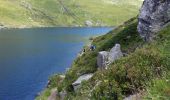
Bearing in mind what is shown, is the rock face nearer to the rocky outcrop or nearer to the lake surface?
the rocky outcrop

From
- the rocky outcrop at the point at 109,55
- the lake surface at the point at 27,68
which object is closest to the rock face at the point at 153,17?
the rocky outcrop at the point at 109,55

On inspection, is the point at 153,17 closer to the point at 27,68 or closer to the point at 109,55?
the point at 109,55

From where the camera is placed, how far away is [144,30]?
41688 millimetres

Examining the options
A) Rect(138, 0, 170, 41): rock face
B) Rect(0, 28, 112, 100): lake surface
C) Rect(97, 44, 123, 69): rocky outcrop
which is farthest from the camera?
Rect(0, 28, 112, 100): lake surface

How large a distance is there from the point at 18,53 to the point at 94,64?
11765 cm

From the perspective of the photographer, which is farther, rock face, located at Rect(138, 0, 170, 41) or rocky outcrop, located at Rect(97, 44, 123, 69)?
rocky outcrop, located at Rect(97, 44, 123, 69)

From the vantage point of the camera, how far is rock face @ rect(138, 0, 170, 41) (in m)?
38.1

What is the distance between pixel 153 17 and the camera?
3947cm

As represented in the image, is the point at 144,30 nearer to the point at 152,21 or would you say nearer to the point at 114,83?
the point at 152,21

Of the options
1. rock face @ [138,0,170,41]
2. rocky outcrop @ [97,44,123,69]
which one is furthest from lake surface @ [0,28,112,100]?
rock face @ [138,0,170,41]

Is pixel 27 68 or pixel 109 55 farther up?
pixel 27 68

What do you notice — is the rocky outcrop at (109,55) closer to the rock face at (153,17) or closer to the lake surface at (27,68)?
the rock face at (153,17)

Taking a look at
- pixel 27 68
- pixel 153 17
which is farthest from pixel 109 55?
pixel 27 68

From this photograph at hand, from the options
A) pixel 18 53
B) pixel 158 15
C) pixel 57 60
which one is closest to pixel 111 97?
pixel 158 15
